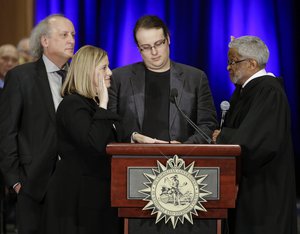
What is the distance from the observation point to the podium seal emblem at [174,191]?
3.28 m

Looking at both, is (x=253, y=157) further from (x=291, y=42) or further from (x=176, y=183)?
(x=291, y=42)

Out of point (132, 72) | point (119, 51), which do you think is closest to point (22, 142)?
point (132, 72)

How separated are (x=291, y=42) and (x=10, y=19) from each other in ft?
10.2

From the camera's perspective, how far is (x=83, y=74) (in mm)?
3697

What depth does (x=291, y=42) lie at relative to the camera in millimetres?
7875

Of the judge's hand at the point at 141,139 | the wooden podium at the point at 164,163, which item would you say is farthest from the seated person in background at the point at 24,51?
the wooden podium at the point at 164,163

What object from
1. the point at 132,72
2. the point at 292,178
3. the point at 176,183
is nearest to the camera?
the point at 176,183

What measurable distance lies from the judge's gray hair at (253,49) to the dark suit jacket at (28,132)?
1.16 meters

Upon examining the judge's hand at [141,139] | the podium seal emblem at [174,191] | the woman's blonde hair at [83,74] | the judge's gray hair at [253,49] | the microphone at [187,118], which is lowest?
the podium seal emblem at [174,191]

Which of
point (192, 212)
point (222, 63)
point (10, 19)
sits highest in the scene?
point (10, 19)

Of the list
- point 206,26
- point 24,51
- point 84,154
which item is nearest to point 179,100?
point 84,154

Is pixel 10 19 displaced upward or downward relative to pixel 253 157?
upward

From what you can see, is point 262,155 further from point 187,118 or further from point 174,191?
point 174,191

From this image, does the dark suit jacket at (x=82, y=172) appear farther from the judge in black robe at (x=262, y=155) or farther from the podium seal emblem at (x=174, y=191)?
the judge in black robe at (x=262, y=155)
